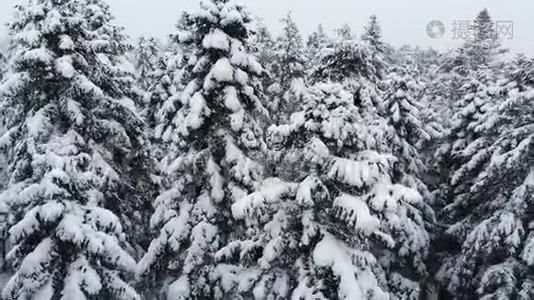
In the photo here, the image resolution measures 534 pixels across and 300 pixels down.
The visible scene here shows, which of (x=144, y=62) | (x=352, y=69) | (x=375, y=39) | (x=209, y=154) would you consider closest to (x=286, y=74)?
(x=375, y=39)

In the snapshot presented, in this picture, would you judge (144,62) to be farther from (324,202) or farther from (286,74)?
(324,202)

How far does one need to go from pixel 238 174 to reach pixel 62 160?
5341mm

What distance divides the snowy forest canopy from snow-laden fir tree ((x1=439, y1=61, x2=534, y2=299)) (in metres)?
0.09

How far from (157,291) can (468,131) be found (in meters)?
17.4

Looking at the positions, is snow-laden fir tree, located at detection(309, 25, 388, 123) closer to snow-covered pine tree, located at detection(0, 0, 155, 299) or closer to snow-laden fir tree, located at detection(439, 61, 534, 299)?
snow-laden fir tree, located at detection(439, 61, 534, 299)

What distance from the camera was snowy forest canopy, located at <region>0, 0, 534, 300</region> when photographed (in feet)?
42.1

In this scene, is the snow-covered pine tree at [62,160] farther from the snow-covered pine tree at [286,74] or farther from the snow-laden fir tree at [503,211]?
the snow-laden fir tree at [503,211]

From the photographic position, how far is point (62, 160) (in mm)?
14953

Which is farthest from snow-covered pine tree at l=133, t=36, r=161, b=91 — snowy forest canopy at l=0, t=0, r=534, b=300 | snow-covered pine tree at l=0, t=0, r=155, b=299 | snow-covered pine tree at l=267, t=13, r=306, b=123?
snow-covered pine tree at l=0, t=0, r=155, b=299

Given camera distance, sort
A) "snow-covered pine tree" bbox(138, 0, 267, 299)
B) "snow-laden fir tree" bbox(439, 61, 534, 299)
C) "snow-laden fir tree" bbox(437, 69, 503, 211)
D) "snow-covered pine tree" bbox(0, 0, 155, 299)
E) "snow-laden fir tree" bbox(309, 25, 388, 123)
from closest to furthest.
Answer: "snow-covered pine tree" bbox(0, 0, 155, 299) → "snow-covered pine tree" bbox(138, 0, 267, 299) → "snow-laden fir tree" bbox(439, 61, 534, 299) → "snow-laden fir tree" bbox(309, 25, 388, 123) → "snow-laden fir tree" bbox(437, 69, 503, 211)

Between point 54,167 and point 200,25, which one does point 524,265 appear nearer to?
point 200,25

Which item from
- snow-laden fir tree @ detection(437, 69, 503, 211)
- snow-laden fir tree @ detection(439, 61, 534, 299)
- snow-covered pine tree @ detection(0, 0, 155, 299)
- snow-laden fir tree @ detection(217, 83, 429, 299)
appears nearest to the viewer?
snow-laden fir tree @ detection(217, 83, 429, 299)

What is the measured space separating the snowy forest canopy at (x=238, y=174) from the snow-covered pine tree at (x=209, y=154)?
61mm

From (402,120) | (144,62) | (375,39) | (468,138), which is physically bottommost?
(402,120)
